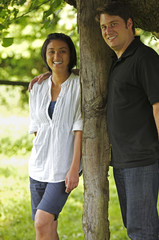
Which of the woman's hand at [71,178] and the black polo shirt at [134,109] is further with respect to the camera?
the woman's hand at [71,178]

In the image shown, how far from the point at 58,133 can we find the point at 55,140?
0.19ft

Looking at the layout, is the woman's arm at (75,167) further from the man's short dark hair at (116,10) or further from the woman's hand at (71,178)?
the man's short dark hair at (116,10)

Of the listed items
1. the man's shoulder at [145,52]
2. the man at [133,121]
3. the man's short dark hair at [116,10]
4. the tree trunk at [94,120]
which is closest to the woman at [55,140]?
the tree trunk at [94,120]

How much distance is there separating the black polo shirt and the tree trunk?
214mm

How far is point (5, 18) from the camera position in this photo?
3371 millimetres

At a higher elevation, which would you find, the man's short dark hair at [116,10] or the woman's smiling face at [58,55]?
the man's short dark hair at [116,10]

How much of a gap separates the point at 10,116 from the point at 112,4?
11436mm

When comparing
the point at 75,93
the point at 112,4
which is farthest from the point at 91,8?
the point at 75,93

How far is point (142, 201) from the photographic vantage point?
7.73ft

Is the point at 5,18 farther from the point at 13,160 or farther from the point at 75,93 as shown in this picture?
the point at 13,160

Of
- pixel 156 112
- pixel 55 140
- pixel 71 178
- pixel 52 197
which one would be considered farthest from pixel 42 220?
pixel 156 112

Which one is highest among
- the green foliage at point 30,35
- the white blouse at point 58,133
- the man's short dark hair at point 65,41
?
the green foliage at point 30,35

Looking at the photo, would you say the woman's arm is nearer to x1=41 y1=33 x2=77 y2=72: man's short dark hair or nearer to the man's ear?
x1=41 y1=33 x2=77 y2=72: man's short dark hair

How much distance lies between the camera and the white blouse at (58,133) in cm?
276
